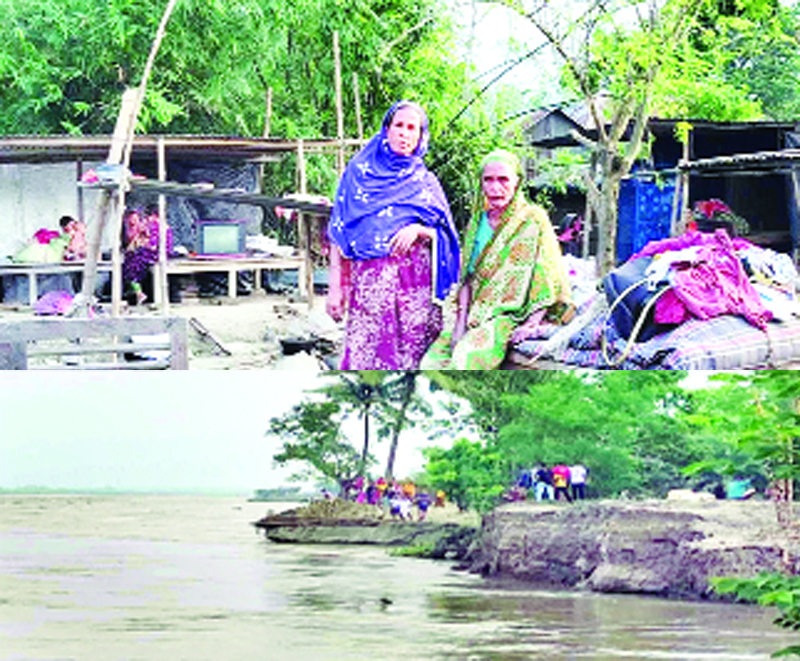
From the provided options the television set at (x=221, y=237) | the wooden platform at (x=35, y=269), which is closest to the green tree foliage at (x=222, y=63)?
the television set at (x=221, y=237)

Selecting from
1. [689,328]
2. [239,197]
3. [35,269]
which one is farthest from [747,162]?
[35,269]

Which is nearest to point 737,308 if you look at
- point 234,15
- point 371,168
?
point 371,168

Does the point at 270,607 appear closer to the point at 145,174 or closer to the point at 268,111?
the point at 268,111

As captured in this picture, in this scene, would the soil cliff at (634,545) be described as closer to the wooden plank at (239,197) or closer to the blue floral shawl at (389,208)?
the blue floral shawl at (389,208)

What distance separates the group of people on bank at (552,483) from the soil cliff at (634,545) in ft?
0.06

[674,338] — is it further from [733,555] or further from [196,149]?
[196,149]

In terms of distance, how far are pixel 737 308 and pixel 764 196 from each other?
8806 mm

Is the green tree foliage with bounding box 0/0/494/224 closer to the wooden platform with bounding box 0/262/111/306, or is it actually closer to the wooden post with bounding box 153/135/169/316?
the wooden post with bounding box 153/135/169/316

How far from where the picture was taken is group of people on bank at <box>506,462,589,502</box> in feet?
8.80

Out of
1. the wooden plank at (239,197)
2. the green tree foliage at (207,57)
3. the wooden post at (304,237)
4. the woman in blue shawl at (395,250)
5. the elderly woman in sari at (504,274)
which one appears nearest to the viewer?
the elderly woman in sari at (504,274)

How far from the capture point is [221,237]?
11.0m

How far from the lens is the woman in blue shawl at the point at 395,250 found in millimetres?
4238

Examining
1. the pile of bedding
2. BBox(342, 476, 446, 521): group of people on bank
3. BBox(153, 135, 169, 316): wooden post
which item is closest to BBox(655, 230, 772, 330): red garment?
the pile of bedding

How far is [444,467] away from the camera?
2730mm
